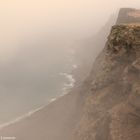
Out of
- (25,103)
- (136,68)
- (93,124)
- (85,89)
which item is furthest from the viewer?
(25,103)

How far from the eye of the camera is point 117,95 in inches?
3307

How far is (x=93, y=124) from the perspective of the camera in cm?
8475

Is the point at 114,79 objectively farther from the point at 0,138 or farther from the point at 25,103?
the point at 25,103

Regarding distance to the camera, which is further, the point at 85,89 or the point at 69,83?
the point at 69,83

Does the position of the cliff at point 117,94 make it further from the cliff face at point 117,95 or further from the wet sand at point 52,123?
the wet sand at point 52,123

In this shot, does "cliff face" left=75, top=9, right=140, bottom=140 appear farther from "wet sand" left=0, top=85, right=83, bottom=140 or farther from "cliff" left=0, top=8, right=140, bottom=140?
"wet sand" left=0, top=85, right=83, bottom=140

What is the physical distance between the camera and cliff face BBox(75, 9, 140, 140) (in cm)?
7462

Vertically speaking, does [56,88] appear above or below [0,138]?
below

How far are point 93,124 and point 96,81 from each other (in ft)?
39.4

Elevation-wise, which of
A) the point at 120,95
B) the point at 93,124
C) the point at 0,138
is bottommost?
the point at 0,138

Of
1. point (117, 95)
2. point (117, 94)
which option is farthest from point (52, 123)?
point (117, 95)

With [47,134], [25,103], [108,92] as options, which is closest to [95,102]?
[108,92]

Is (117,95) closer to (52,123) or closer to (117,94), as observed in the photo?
(117,94)

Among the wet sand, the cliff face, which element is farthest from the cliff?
the wet sand
